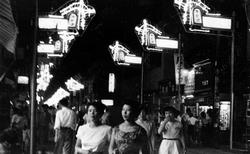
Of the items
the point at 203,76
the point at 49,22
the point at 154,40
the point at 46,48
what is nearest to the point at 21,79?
the point at 154,40

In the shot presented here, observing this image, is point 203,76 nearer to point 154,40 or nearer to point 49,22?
point 154,40

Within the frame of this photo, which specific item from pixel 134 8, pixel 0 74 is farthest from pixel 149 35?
pixel 0 74

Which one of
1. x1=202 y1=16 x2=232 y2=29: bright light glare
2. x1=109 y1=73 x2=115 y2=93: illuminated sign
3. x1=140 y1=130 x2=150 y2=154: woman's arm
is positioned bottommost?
x1=140 y1=130 x2=150 y2=154: woman's arm

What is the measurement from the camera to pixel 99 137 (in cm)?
684

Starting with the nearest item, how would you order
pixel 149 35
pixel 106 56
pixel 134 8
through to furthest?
pixel 149 35 → pixel 134 8 → pixel 106 56

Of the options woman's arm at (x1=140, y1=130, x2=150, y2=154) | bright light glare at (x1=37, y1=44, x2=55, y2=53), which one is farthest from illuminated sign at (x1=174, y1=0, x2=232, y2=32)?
woman's arm at (x1=140, y1=130, x2=150, y2=154)

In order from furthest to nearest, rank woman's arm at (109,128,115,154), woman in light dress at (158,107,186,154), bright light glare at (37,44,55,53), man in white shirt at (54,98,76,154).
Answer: bright light glare at (37,44,55,53), man in white shirt at (54,98,76,154), woman in light dress at (158,107,186,154), woman's arm at (109,128,115,154)

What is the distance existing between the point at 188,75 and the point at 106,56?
22.5 feet

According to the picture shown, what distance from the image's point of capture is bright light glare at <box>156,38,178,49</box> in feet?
91.6

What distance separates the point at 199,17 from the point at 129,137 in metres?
16.9

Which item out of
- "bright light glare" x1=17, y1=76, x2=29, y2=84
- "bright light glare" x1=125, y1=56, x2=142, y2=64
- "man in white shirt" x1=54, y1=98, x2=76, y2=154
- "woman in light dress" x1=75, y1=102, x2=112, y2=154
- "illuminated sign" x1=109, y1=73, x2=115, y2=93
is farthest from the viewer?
"illuminated sign" x1=109, y1=73, x2=115, y2=93

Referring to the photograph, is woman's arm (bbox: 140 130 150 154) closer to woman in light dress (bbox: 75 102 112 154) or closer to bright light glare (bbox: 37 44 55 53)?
woman in light dress (bbox: 75 102 112 154)

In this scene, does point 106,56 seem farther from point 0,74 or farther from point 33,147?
point 0,74

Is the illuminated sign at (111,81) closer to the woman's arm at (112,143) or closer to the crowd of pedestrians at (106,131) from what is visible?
the crowd of pedestrians at (106,131)
